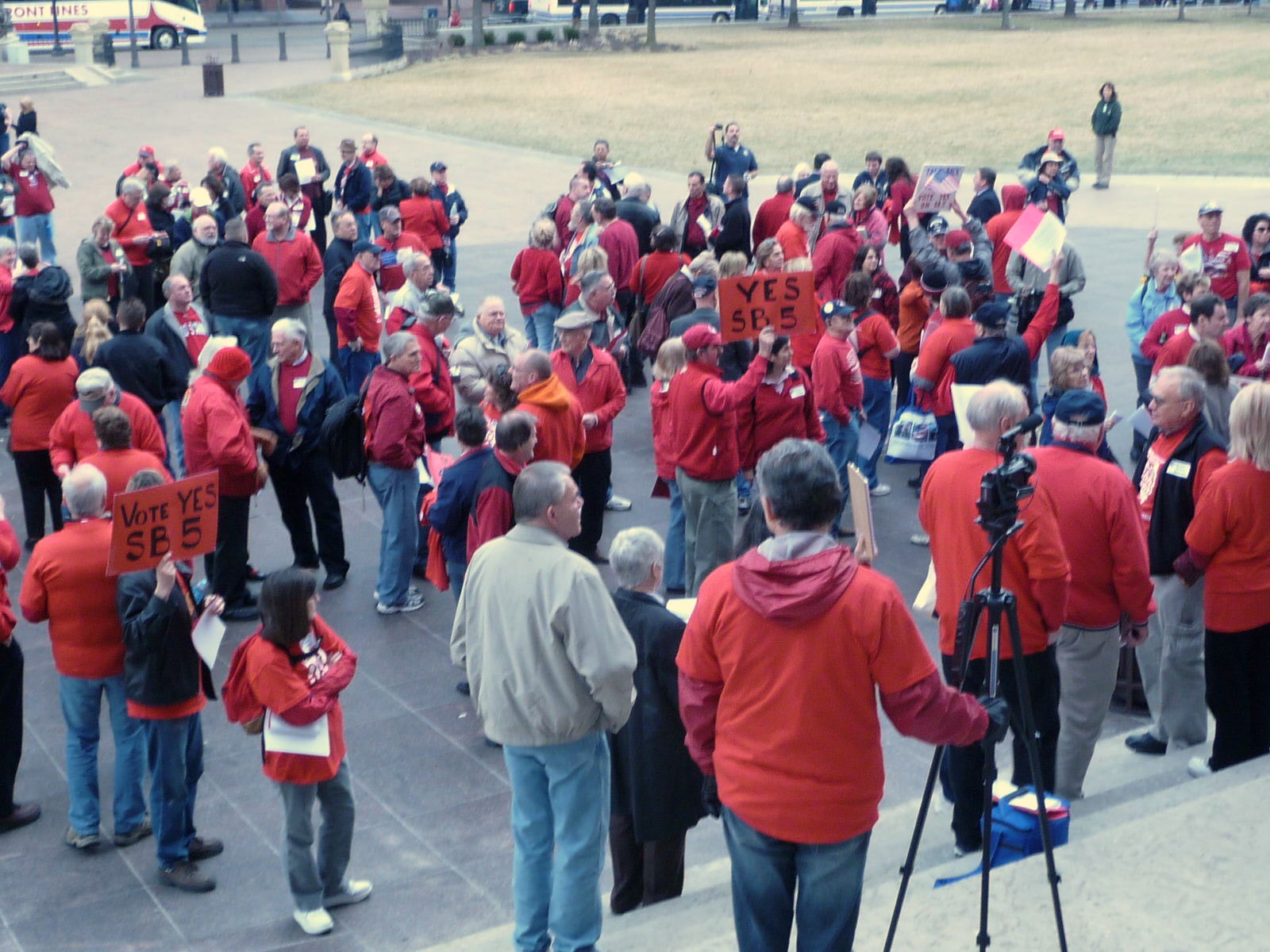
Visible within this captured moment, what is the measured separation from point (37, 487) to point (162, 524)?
4.69 m

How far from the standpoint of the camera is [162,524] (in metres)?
6.02

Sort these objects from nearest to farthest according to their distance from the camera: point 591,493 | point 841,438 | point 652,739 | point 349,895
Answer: point 652,739
point 349,895
point 591,493
point 841,438

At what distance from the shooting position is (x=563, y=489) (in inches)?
194

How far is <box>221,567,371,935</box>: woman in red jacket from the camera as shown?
5.54 meters

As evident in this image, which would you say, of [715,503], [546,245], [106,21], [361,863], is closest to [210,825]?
[361,863]

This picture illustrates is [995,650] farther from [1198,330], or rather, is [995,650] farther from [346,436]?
[1198,330]

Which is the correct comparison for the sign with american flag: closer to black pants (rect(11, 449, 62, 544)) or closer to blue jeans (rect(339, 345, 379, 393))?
blue jeans (rect(339, 345, 379, 393))

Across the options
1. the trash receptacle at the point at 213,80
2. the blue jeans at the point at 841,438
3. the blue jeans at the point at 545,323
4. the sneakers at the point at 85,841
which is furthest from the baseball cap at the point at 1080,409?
the trash receptacle at the point at 213,80

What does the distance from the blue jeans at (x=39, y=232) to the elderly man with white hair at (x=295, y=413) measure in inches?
428

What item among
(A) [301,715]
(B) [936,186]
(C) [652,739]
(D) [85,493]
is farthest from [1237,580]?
(B) [936,186]

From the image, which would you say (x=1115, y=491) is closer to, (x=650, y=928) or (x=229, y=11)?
(x=650, y=928)

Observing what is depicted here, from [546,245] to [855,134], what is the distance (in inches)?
831

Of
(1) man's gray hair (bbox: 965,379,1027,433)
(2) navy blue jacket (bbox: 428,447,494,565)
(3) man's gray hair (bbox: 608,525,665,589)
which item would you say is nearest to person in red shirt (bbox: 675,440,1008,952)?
(3) man's gray hair (bbox: 608,525,665,589)

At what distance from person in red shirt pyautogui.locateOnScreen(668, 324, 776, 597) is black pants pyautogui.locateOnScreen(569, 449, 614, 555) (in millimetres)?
705
